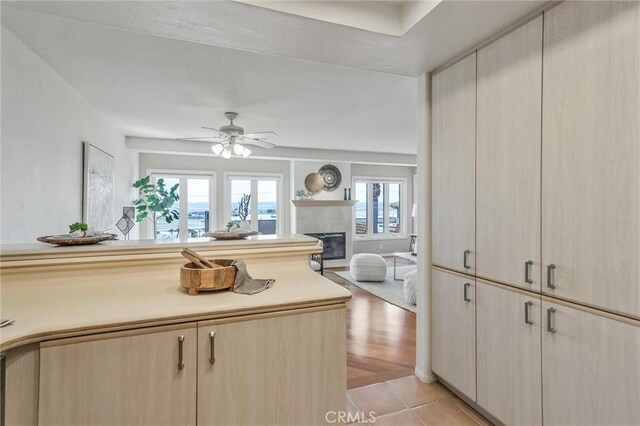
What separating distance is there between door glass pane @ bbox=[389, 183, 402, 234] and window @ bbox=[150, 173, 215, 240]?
4.45 meters

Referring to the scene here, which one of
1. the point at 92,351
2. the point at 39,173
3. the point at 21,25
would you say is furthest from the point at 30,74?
the point at 92,351

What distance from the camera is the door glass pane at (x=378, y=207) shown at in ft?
27.0

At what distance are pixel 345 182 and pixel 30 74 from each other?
5734 millimetres

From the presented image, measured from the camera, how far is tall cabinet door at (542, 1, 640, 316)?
1224 mm

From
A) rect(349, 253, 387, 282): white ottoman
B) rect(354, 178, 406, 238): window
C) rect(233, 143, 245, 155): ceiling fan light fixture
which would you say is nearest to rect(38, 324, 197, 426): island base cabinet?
rect(233, 143, 245, 155): ceiling fan light fixture

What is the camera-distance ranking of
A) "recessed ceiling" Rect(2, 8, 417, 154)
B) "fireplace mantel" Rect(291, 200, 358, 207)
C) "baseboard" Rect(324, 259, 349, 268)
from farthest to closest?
"baseboard" Rect(324, 259, 349, 268) < "fireplace mantel" Rect(291, 200, 358, 207) < "recessed ceiling" Rect(2, 8, 417, 154)

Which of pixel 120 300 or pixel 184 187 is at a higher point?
pixel 184 187

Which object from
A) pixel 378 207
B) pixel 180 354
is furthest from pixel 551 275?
pixel 378 207

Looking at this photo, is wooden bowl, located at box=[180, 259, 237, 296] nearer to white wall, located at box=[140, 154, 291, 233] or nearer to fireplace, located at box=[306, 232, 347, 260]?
white wall, located at box=[140, 154, 291, 233]

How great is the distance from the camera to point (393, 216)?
845cm

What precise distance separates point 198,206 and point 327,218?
2.72 m

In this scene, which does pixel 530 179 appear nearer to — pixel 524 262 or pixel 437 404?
pixel 524 262

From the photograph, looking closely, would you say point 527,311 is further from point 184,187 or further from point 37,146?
point 184,187

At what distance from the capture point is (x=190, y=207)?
6.54m
